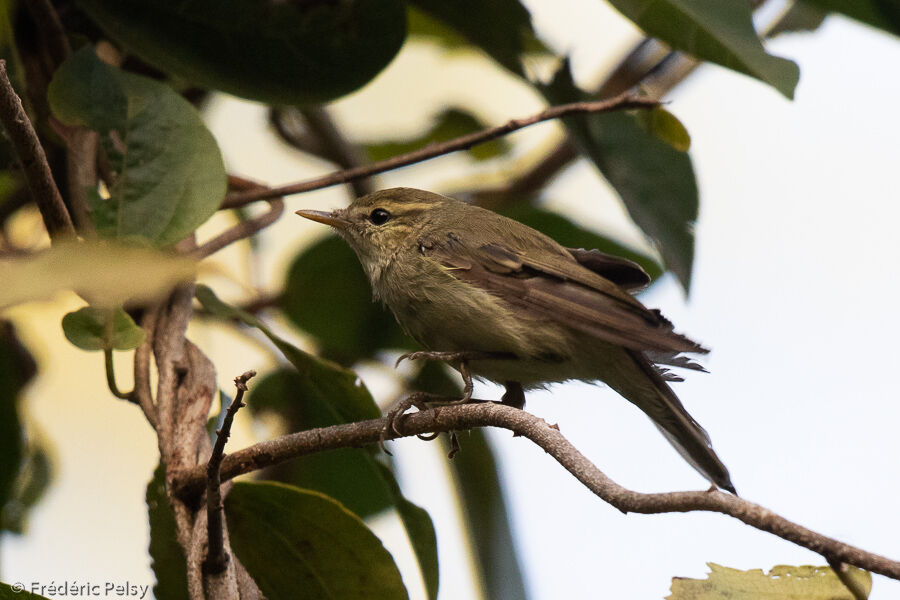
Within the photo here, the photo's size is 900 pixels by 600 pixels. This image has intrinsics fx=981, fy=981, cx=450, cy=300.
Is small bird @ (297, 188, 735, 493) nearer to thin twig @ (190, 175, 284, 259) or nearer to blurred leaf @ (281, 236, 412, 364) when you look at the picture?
thin twig @ (190, 175, 284, 259)

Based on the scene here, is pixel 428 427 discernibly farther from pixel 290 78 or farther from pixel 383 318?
pixel 383 318

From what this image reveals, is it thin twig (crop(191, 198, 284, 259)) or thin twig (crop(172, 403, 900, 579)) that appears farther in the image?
thin twig (crop(191, 198, 284, 259))

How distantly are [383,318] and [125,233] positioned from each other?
1.34 meters

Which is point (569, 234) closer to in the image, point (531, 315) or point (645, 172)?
point (645, 172)

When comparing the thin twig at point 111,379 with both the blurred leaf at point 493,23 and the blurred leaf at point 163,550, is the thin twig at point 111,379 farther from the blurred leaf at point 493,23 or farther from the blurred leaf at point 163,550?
the blurred leaf at point 493,23

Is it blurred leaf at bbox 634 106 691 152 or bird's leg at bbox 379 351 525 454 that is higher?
blurred leaf at bbox 634 106 691 152

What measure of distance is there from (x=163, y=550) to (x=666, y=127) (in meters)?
1.63

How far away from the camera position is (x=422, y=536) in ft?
7.82

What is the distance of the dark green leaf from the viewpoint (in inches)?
97.1

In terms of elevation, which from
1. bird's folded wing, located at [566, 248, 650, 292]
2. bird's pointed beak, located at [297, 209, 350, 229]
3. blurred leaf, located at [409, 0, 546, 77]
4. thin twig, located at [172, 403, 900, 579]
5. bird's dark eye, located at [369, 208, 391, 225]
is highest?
blurred leaf, located at [409, 0, 546, 77]

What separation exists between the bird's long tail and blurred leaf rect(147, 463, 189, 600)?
121 cm

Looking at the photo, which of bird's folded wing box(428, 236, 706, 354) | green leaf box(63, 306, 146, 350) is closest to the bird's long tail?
bird's folded wing box(428, 236, 706, 354)

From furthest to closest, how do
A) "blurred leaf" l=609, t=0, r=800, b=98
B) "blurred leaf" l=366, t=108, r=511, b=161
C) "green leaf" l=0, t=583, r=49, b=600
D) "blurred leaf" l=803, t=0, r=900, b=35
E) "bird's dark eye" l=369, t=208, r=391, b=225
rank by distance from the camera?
"blurred leaf" l=366, t=108, r=511, b=161, "bird's dark eye" l=369, t=208, r=391, b=225, "blurred leaf" l=803, t=0, r=900, b=35, "blurred leaf" l=609, t=0, r=800, b=98, "green leaf" l=0, t=583, r=49, b=600

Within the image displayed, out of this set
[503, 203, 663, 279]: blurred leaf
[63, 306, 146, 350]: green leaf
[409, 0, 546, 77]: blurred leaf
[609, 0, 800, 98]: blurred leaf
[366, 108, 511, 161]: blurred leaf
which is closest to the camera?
[63, 306, 146, 350]: green leaf
